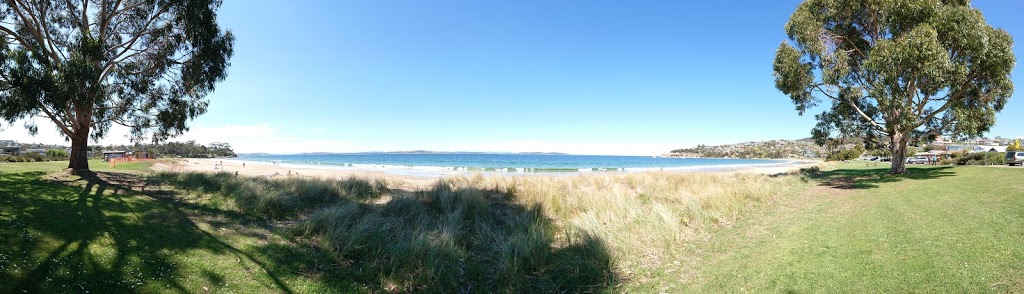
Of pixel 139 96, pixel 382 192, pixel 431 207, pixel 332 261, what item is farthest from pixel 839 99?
pixel 139 96

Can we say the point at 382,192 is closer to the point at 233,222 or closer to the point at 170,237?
the point at 233,222

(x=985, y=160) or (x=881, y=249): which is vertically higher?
(x=985, y=160)

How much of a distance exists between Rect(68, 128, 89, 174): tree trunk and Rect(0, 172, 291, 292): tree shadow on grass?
444cm

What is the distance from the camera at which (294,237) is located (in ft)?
26.6

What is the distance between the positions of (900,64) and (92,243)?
23533 mm

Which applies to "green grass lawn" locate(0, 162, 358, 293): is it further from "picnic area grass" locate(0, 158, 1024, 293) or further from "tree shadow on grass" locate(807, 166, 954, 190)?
"tree shadow on grass" locate(807, 166, 954, 190)

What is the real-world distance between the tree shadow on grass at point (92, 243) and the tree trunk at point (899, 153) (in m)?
25.8

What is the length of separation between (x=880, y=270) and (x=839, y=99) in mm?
20857

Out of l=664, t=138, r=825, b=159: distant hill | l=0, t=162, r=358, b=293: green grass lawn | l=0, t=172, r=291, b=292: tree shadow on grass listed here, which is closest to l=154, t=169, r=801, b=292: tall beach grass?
l=0, t=162, r=358, b=293: green grass lawn

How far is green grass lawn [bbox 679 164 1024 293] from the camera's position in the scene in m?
4.83

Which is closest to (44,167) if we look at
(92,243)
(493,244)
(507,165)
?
(92,243)

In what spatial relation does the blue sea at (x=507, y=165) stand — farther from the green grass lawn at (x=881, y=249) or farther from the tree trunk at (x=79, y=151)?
the green grass lawn at (x=881, y=249)

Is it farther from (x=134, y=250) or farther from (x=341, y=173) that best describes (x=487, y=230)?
(x=341, y=173)

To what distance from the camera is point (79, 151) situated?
12656 mm
